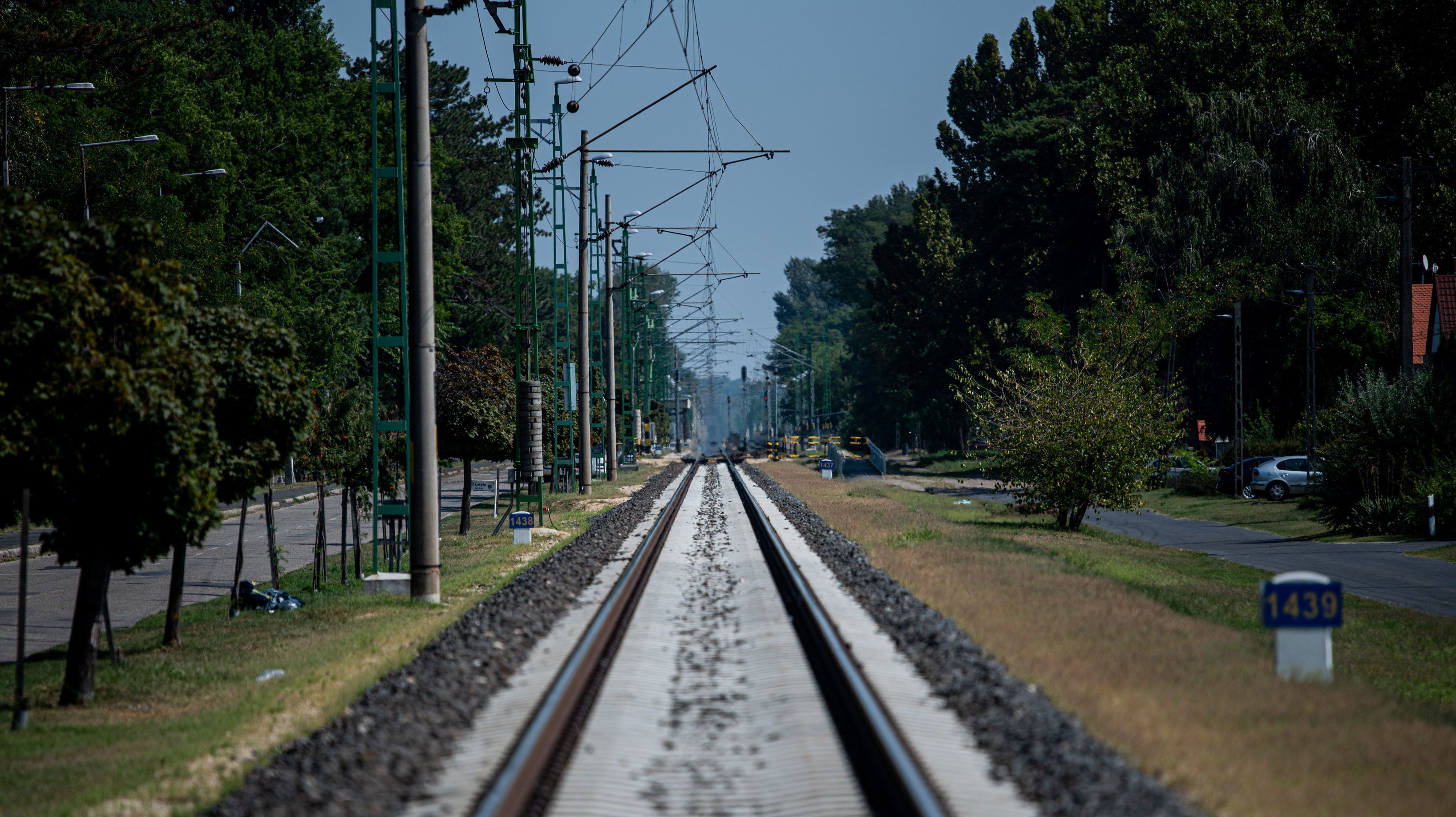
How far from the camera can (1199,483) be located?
50344 mm

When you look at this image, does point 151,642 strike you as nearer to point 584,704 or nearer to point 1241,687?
point 584,704

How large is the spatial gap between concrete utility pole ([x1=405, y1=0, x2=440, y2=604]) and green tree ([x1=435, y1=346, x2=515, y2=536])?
13235 millimetres

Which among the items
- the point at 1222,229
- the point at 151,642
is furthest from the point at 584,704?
the point at 1222,229

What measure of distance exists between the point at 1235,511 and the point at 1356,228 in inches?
739

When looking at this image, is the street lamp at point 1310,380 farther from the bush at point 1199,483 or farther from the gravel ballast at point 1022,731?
the gravel ballast at point 1022,731

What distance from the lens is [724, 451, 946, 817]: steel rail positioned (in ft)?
22.3

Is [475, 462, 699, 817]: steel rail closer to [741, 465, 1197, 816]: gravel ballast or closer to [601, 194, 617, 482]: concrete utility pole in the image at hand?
[741, 465, 1197, 816]: gravel ballast

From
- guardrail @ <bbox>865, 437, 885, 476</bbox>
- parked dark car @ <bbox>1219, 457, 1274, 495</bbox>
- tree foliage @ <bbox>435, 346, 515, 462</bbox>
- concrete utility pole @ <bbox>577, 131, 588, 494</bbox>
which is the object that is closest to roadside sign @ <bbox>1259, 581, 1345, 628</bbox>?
tree foliage @ <bbox>435, 346, 515, 462</bbox>

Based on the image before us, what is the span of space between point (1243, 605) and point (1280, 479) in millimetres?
30415

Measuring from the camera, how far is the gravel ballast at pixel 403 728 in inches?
285

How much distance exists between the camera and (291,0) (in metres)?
73.9

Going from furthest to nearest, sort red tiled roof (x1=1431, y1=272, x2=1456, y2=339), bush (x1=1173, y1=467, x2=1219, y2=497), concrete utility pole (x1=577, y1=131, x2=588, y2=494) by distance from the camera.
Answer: red tiled roof (x1=1431, y1=272, x2=1456, y2=339)
bush (x1=1173, y1=467, x2=1219, y2=497)
concrete utility pole (x1=577, y1=131, x2=588, y2=494)

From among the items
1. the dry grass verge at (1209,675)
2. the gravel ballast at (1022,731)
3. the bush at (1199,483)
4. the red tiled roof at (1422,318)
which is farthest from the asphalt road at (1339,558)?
the red tiled roof at (1422,318)

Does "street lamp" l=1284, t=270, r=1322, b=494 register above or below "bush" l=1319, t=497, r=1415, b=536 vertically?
above
